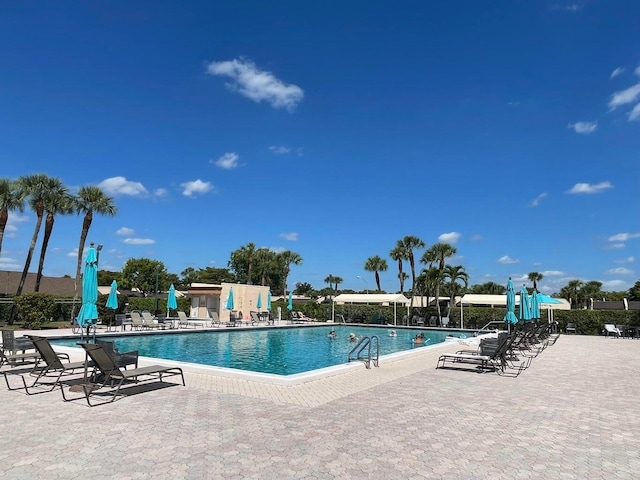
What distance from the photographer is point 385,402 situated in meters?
7.71

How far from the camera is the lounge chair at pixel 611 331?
2589 cm

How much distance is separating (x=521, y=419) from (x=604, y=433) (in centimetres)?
105

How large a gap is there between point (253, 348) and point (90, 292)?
343 inches

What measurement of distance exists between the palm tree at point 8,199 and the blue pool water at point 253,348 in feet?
55.4

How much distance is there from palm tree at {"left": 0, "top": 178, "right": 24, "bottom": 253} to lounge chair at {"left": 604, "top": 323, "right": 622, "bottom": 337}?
3855 cm

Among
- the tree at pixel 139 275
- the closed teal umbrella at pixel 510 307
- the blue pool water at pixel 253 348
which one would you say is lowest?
the blue pool water at pixel 253 348

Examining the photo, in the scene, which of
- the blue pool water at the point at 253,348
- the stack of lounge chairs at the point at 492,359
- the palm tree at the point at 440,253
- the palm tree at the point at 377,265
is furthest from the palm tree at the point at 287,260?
the stack of lounge chairs at the point at 492,359

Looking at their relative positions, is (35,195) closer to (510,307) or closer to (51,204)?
(51,204)

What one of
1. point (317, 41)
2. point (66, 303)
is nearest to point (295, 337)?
point (66, 303)

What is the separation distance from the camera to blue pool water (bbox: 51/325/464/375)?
1525 centimetres

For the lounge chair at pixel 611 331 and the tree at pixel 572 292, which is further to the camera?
the tree at pixel 572 292

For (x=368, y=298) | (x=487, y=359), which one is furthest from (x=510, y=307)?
(x=368, y=298)

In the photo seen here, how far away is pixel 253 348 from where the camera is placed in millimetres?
19516

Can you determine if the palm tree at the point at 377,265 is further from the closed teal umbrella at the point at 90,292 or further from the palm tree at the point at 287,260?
the closed teal umbrella at the point at 90,292
